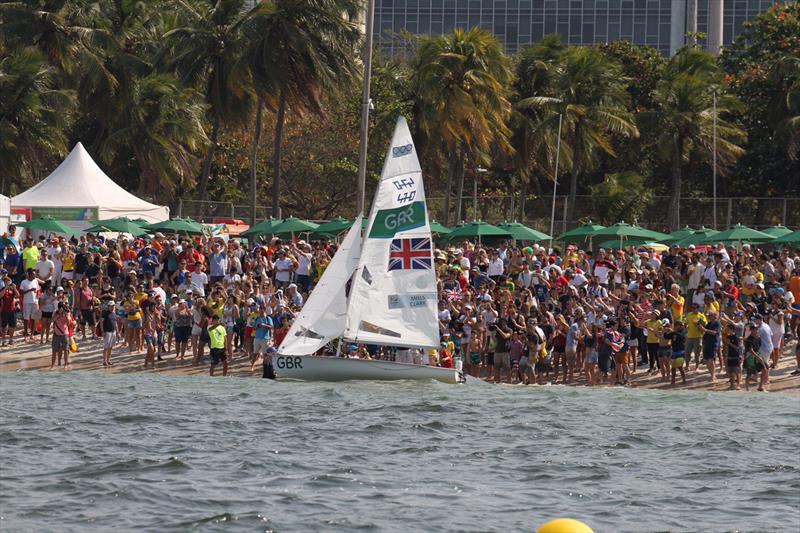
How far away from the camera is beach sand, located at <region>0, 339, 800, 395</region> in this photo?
31125 millimetres

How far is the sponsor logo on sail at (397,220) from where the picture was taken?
2997 cm

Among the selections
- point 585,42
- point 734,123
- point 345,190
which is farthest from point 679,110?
point 585,42

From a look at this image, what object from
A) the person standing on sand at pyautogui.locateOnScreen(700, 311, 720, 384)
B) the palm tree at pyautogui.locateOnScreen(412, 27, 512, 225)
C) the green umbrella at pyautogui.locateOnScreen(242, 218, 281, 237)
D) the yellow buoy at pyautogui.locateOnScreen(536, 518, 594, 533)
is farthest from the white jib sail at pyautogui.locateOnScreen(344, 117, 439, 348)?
the palm tree at pyautogui.locateOnScreen(412, 27, 512, 225)

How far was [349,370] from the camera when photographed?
1157 inches

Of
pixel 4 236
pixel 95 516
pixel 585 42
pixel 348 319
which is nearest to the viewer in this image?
pixel 95 516

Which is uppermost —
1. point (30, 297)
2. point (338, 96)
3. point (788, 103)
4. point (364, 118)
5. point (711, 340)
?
point (788, 103)

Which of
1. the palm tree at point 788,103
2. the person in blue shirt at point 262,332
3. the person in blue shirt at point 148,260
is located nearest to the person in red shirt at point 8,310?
the person in blue shirt at point 148,260

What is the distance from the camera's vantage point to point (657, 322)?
3092 cm

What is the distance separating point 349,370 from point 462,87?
2654 cm

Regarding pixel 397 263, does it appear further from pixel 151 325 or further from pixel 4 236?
pixel 4 236

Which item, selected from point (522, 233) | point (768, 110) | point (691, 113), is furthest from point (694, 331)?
point (768, 110)

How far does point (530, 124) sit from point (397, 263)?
1197 inches

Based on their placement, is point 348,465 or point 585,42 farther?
point 585,42

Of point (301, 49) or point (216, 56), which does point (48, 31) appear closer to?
point (216, 56)
